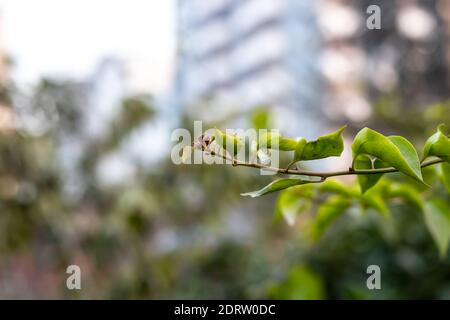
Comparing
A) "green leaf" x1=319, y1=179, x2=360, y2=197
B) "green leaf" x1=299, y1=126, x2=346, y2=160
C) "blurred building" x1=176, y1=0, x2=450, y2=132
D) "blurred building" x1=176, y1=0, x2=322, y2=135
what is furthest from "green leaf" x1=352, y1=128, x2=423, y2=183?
"blurred building" x1=176, y1=0, x2=322, y2=135

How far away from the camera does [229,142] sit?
403mm

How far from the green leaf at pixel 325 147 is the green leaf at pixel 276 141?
1 cm

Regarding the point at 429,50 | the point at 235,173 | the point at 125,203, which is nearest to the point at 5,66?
the point at 125,203

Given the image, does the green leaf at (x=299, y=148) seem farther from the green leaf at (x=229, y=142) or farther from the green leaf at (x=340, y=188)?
the green leaf at (x=340, y=188)

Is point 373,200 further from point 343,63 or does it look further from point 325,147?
point 343,63

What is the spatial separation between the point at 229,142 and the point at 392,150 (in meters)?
0.11

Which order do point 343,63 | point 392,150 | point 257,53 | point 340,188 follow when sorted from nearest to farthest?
point 392,150 < point 340,188 < point 343,63 < point 257,53

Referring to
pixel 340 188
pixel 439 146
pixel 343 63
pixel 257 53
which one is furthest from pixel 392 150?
pixel 257 53

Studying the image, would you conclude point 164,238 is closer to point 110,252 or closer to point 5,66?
point 110,252

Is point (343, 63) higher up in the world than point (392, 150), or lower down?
higher up

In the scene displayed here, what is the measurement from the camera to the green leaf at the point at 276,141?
1.30 ft

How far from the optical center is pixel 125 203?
2.15m
